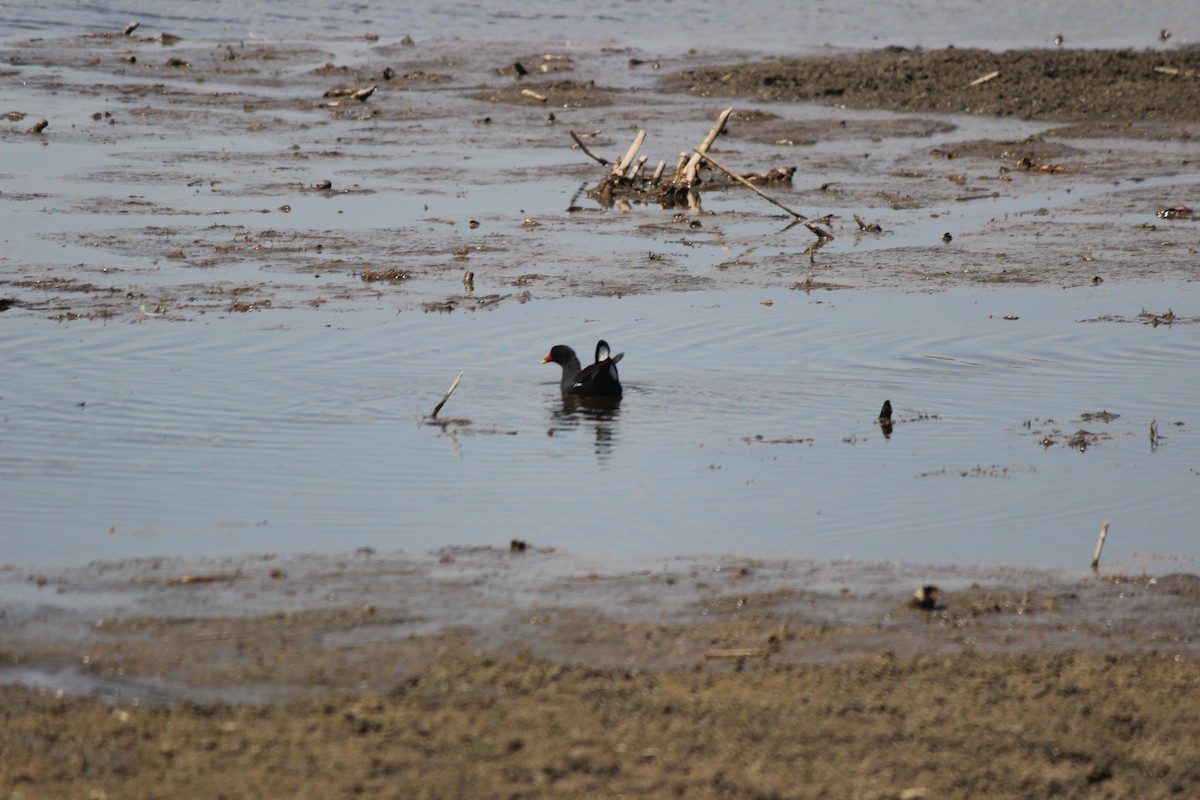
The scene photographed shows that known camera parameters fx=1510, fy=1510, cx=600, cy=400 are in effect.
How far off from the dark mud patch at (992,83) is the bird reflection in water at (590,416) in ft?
55.4

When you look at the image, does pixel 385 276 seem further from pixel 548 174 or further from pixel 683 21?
pixel 683 21

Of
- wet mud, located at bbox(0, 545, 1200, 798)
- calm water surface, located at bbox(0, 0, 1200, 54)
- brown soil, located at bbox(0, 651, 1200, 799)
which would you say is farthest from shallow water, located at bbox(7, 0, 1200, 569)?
calm water surface, located at bbox(0, 0, 1200, 54)

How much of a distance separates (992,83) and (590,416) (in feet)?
64.1

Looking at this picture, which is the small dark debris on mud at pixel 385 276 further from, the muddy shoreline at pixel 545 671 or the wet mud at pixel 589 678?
the wet mud at pixel 589 678

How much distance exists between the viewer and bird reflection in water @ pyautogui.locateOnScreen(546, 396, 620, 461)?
9.84 m

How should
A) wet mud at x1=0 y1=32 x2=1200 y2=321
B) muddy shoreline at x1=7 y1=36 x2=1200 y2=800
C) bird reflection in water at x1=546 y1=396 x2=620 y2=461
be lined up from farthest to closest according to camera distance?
wet mud at x1=0 y1=32 x2=1200 y2=321 < bird reflection in water at x1=546 y1=396 x2=620 y2=461 < muddy shoreline at x1=7 y1=36 x2=1200 y2=800

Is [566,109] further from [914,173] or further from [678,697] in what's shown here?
[678,697]

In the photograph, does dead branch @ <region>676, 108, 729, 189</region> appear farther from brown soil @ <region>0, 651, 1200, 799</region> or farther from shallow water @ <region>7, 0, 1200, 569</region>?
brown soil @ <region>0, 651, 1200, 799</region>

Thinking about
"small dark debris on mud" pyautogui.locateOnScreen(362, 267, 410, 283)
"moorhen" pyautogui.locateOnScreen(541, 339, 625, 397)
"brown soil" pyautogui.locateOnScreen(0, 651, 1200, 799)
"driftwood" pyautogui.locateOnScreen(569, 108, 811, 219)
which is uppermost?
"driftwood" pyautogui.locateOnScreen(569, 108, 811, 219)

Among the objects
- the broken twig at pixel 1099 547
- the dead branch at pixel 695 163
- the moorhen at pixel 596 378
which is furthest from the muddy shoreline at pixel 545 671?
the dead branch at pixel 695 163

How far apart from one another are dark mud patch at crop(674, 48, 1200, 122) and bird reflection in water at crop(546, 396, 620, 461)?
55.4ft

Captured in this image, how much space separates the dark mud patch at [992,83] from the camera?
25359 millimetres

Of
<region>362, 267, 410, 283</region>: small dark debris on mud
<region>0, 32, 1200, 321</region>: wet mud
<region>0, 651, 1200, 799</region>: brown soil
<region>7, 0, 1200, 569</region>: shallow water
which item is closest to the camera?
<region>0, 651, 1200, 799</region>: brown soil

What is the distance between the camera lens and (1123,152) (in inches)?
864
